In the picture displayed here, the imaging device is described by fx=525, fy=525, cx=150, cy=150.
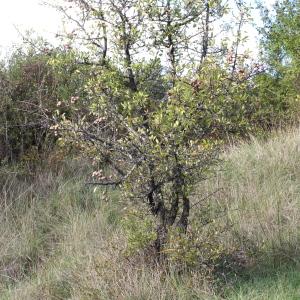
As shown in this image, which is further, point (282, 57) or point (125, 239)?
point (282, 57)

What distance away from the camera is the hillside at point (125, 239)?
4.00 m

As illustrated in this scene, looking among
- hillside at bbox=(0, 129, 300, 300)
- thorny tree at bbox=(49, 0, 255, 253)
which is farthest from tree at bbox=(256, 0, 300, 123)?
thorny tree at bbox=(49, 0, 255, 253)

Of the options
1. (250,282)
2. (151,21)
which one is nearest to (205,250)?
(250,282)

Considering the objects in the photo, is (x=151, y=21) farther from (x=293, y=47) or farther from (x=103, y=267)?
(x=293, y=47)

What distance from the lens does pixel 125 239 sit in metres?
4.66

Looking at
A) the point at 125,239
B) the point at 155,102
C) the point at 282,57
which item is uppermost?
the point at 282,57

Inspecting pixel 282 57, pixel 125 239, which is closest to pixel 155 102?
pixel 125 239

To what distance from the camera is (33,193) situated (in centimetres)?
704

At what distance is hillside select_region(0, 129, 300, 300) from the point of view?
4000mm

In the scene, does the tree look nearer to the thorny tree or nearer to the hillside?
the hillside

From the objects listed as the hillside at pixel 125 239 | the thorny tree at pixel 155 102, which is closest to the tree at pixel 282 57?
the hillside at pixel 125 239

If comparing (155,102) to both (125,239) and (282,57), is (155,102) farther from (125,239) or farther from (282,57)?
(282,57)

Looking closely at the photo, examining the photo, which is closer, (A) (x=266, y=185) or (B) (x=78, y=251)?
(B) (x=78, y=251)

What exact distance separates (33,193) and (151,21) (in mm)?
3606
